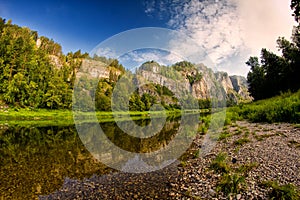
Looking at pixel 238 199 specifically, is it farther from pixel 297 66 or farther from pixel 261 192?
pixel 297 66

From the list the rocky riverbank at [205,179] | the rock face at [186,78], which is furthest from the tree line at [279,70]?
the rocky riverbank at [205,179]

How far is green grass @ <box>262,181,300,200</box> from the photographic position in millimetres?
5023

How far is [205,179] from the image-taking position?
24.8 ft

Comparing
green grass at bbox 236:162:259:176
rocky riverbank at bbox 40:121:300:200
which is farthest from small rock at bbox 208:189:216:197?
green grass at bbox 236:162:259:176

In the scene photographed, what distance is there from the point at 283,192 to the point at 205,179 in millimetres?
2816

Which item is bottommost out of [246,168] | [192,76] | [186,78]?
[246,168]

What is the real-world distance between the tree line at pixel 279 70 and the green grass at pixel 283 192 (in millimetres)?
39592

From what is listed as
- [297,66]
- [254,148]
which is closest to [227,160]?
[254,148]

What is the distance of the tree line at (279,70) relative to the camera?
44.6 metres

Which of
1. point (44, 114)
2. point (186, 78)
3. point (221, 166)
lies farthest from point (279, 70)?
point (44, 114)

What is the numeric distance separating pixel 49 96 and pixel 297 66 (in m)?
69.6

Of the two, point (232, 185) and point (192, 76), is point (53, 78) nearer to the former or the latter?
point (192, 76)

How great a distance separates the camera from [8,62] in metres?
62.1

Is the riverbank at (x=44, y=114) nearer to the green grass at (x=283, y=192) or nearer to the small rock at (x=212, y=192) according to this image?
the small rock at (x=212, y=192)
